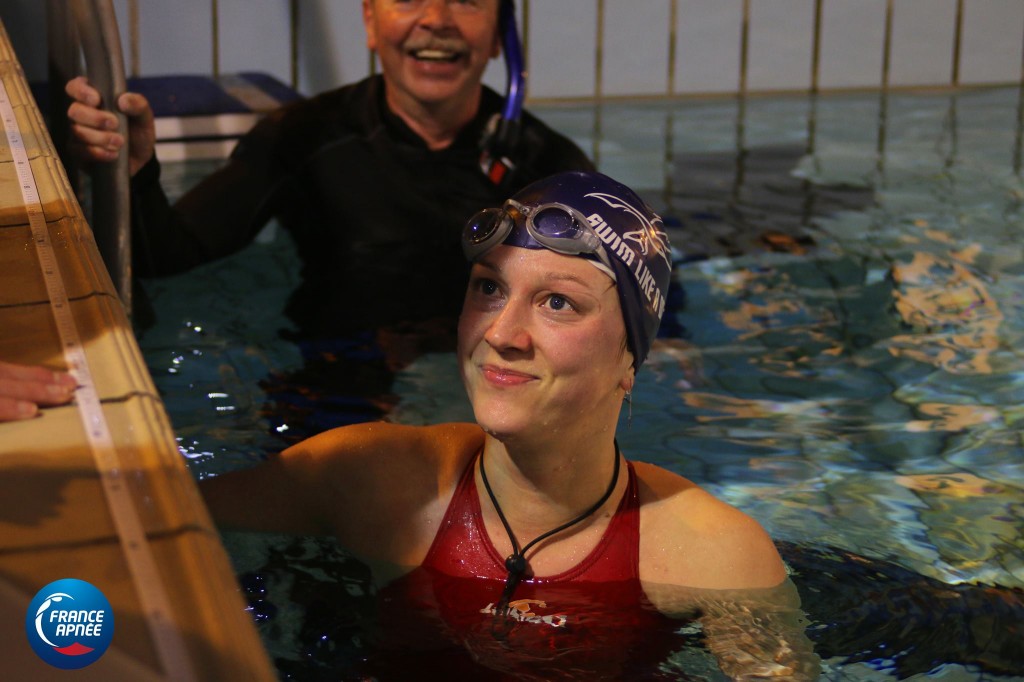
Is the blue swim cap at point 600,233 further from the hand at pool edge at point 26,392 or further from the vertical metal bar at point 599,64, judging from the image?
the vertical metal bar at point 599,64

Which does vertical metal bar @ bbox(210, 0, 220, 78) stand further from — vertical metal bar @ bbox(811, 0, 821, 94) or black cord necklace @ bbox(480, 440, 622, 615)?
black cord necklace @ bbox(480, 440, 622, 615)

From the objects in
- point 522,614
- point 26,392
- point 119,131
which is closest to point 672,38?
point 119,131

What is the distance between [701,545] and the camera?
2068 millimetres

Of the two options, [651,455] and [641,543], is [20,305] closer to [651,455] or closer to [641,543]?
[641,543]

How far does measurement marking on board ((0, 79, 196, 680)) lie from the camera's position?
88 centimetres

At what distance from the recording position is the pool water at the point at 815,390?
7.31 feet

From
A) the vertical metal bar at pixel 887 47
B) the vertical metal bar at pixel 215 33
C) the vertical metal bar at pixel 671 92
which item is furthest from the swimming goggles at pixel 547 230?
the vertical metal bar at pixel 887 47

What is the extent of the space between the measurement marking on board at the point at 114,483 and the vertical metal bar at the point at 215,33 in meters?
4.72

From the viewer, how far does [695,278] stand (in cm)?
434

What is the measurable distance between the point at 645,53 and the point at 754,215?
7.25 feet

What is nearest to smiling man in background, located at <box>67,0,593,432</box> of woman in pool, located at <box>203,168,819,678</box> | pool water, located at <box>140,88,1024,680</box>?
pool water, located at <box>140,88,1024,680</box>

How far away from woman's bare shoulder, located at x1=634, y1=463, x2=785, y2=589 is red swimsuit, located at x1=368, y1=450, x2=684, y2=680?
0.03 metres

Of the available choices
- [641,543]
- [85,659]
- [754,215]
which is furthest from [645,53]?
[85,659]

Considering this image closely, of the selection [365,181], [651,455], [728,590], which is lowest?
[651,455]
